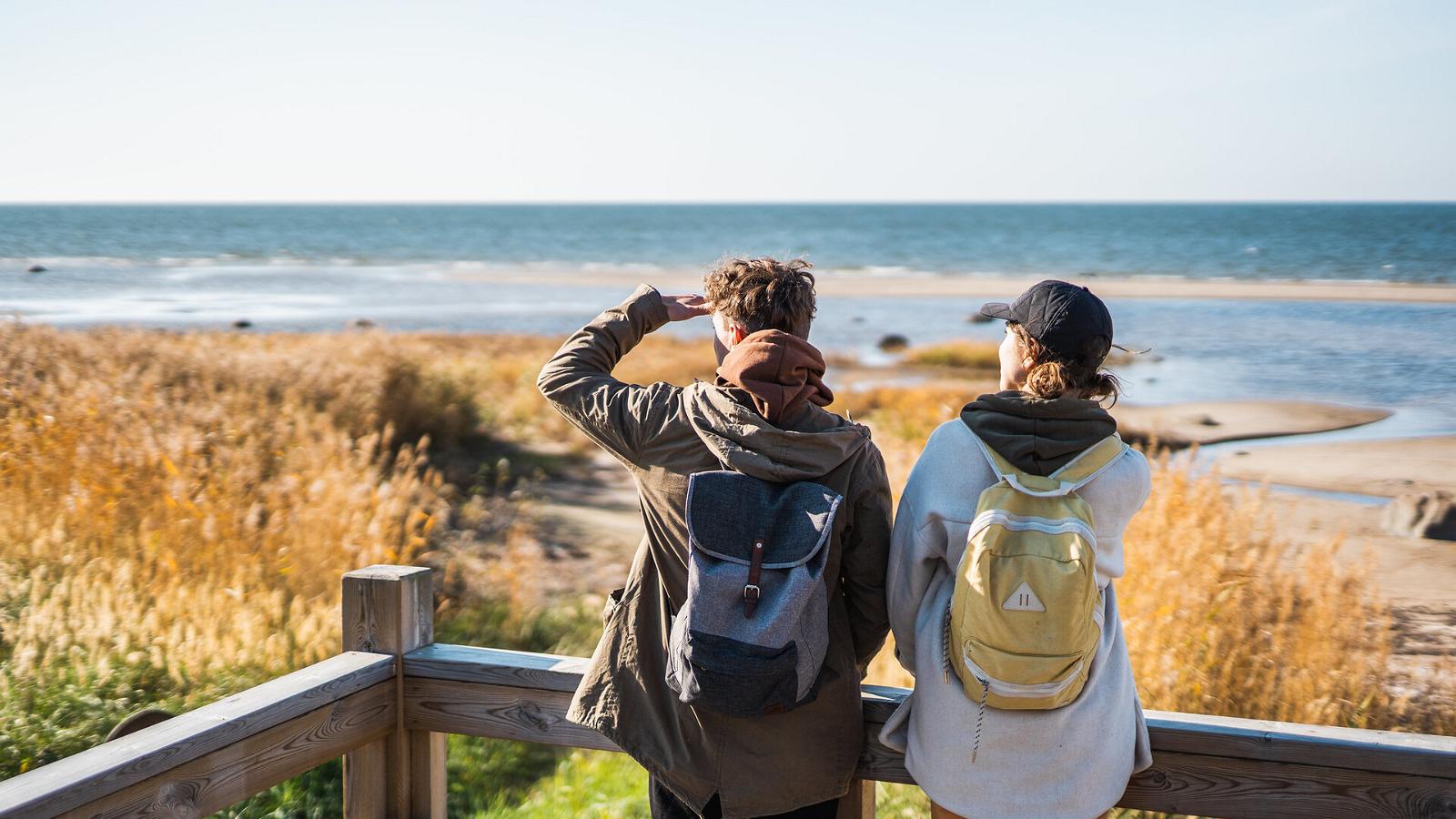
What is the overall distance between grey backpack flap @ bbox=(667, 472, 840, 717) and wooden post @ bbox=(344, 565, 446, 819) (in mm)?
962

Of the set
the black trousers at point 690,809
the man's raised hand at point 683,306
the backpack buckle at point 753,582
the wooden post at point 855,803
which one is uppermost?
the man's raised hand at point 683,306

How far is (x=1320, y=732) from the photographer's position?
219 cm

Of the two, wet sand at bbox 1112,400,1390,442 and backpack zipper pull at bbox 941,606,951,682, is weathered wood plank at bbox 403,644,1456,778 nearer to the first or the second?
backpack zipper pull at bbox 941,606,951,682

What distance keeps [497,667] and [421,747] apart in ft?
1.13

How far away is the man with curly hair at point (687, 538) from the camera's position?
2.06 meters

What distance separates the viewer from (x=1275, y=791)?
87.1 inches

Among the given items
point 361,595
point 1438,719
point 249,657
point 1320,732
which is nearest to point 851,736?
point 1320,732

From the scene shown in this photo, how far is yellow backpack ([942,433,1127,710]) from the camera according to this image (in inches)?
75.8

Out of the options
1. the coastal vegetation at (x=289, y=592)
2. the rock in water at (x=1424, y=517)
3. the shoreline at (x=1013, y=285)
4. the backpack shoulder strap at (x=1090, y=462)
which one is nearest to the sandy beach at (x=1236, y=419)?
the rock in water at (x=1424, y=517)

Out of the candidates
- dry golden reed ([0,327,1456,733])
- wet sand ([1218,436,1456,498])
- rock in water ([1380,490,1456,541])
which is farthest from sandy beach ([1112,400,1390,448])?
dry golden reed ([0,327,1456,733])

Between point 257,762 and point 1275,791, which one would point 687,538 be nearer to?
point 257,762

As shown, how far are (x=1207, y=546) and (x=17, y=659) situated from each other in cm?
472

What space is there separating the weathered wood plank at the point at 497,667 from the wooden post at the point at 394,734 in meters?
0.05

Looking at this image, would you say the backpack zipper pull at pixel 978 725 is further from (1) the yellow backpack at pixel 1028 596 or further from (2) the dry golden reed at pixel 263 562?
(2) the dry golden reed at pixel 263 562
